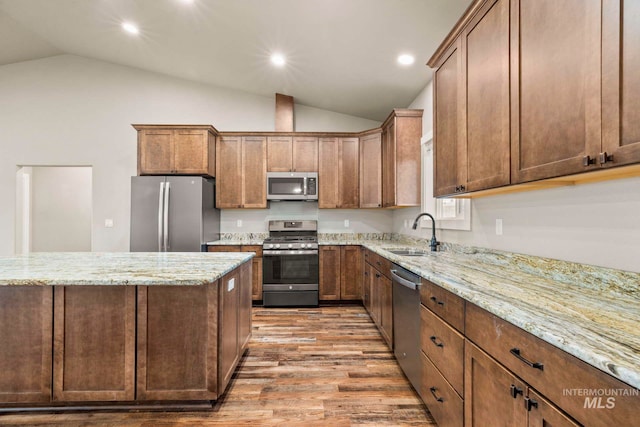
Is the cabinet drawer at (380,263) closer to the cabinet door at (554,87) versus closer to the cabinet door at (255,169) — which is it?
the cabinet door at (554,87)

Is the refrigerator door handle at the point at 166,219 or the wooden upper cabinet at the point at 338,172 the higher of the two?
the wooden upper cabinet at the point at 338,172

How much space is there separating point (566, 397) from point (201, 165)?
4.15 meters

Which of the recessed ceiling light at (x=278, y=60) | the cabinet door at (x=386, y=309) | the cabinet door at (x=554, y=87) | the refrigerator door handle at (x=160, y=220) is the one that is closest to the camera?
the cabinet door at (x=554, y=87)

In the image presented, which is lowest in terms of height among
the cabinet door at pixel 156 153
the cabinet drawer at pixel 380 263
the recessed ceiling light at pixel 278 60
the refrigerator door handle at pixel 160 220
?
the cabinet drawer at pixel 380 263

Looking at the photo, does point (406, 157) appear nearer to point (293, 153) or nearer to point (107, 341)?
point (293, 153)

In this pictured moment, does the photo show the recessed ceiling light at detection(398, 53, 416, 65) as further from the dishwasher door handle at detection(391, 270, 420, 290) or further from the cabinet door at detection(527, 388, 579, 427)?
the cabinet door at detection(527, 388, 579, 427)

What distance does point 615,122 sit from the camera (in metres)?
0.95

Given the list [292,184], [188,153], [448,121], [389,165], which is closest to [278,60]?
[292,184]

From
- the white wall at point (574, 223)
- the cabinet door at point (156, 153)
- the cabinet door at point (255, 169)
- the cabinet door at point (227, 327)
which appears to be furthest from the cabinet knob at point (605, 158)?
the cabinet door at point (156, 153)

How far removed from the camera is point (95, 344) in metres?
1.78

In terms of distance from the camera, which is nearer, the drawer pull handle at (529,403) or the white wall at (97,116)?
the drawer pull handle at (529,403)

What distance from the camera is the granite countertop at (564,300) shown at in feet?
2.39

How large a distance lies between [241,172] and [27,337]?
9.78ft

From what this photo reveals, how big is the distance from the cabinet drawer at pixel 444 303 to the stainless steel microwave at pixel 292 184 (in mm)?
2740
